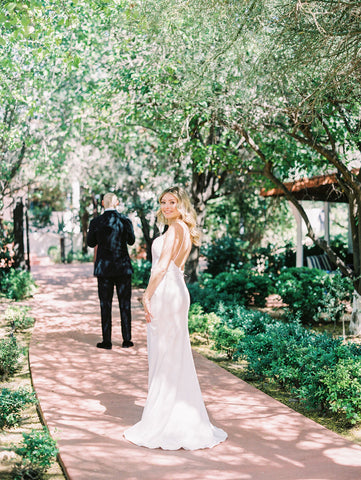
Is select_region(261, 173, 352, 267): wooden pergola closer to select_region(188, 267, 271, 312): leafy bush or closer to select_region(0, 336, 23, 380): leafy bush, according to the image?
select_region(188, 267, 271, 312): leafy bush

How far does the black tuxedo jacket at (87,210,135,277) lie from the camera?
778cm

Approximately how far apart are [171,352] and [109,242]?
11.0ft

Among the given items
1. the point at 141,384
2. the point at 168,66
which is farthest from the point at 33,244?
the point at 141,384

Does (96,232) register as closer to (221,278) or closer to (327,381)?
(327,381)

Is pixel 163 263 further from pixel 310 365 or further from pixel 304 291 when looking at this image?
pixel 304 291

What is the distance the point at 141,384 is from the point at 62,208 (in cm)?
2322

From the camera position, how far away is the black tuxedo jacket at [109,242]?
7777mm

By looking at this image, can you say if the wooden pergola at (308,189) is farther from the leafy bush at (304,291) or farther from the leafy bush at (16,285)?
the leafy bush at (16,285)

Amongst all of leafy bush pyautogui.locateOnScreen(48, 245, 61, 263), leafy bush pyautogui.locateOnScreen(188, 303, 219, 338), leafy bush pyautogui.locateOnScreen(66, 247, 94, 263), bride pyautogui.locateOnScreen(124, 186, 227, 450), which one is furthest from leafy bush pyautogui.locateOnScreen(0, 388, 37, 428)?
leafy bush pyautogui.locateOnScreen(48, 245, 61, 263)

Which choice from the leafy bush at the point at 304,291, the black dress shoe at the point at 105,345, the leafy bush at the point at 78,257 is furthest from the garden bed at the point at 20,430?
the leafy bush at the point at 78,257

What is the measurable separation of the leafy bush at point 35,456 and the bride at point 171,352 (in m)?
0.78

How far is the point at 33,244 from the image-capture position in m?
28.6

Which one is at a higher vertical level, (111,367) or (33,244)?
(33,244)

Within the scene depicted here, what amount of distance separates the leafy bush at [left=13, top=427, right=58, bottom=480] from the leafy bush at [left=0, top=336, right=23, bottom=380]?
2822mm
